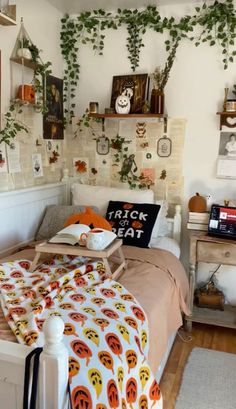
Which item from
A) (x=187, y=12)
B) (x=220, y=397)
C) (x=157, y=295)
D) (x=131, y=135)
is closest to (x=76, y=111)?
(x=131, y=135)

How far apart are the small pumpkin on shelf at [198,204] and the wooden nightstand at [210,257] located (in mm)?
213

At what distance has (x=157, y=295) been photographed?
1.85 m

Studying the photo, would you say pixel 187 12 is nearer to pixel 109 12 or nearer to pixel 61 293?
pixel 109 12

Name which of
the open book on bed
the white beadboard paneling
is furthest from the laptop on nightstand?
the white beadboard paneling

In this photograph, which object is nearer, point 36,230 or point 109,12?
point 36,230

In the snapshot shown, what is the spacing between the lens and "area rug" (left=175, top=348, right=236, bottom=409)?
1.93 m

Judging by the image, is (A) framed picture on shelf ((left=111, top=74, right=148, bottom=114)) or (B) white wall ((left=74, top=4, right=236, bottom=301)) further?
(A) framed picture on shelf ((left=111, top=74, right=148, bottom=114))

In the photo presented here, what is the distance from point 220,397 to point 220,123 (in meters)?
1.85

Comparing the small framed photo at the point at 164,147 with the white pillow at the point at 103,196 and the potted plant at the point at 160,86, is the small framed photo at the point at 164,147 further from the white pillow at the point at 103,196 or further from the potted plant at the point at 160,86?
the white pillow at the point at 103,196

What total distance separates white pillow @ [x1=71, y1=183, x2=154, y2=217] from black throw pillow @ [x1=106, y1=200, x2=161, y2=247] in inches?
4.2

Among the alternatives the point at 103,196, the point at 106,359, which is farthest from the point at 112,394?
the point at 103,196

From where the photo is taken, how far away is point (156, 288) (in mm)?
1908

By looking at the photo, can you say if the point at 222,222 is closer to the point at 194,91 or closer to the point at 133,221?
the point at 133,221

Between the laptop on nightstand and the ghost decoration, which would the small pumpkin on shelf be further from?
the ghost decoration
